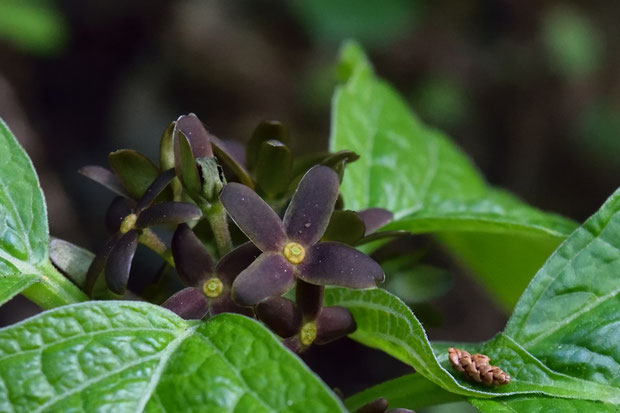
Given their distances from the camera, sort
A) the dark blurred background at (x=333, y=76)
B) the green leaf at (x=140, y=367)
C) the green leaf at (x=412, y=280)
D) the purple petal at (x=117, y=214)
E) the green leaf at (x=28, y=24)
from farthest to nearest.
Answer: the dark blurred background at (x=333, y=76), the green leaf at (x=28, y=24), the green leaf at (x=412, y=280), the purple petal at (x=117, y=214), the green leaf at (x=140, y=367)

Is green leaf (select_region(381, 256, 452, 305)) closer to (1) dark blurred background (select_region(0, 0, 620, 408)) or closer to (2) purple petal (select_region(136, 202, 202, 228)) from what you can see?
(2) purple petal (select_region(136, 202, 202, 228))

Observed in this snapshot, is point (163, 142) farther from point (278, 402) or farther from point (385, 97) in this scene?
point (385, 97)

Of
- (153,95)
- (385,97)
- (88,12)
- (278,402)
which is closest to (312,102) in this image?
(153,95)

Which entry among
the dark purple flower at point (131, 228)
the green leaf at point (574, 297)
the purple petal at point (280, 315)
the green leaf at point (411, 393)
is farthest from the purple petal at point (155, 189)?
the green leaf at point (574, 297)

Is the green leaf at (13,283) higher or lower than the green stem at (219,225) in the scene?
lower

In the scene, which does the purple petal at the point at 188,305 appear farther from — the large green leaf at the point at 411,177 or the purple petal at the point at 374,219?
the large green leaf at the point at 411,177

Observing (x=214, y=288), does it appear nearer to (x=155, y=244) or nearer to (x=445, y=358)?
(x=155, y=244)
